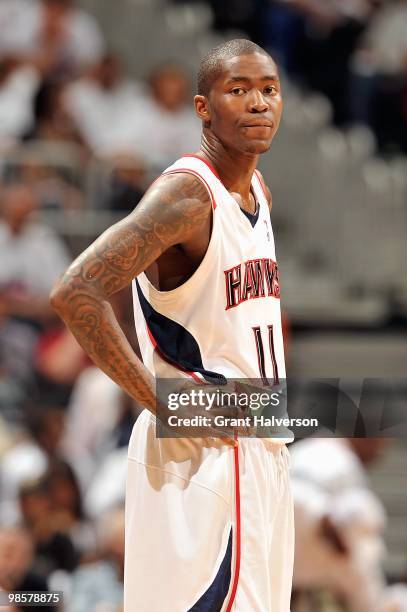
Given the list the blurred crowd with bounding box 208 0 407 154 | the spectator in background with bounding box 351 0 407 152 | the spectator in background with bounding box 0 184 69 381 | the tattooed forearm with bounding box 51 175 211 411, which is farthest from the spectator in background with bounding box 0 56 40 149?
the tattooed forearm with bounding box 51 175 211 411

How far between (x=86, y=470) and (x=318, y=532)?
2.46 meters

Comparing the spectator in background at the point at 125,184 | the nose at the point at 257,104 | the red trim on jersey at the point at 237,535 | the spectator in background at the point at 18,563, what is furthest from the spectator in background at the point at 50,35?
the red trim on jersey at the point at 237,535

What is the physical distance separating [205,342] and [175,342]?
86 mm

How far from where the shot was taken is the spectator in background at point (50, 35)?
11469 mm

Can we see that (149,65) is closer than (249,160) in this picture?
No

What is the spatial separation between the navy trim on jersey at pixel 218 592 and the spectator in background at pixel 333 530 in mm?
2378

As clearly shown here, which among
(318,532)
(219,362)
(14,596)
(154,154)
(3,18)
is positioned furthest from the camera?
(3,18)

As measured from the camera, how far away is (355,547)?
20.0ft

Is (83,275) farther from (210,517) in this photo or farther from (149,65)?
(149,65)

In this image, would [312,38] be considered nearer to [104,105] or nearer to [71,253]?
[104,105]

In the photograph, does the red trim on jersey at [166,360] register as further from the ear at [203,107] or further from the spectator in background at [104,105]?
the spectator in background at [104,105]

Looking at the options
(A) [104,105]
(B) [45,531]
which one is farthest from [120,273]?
(A) [104,105]

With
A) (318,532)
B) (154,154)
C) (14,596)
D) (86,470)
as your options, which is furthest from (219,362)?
(154,154)

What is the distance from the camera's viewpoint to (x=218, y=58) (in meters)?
3.69
